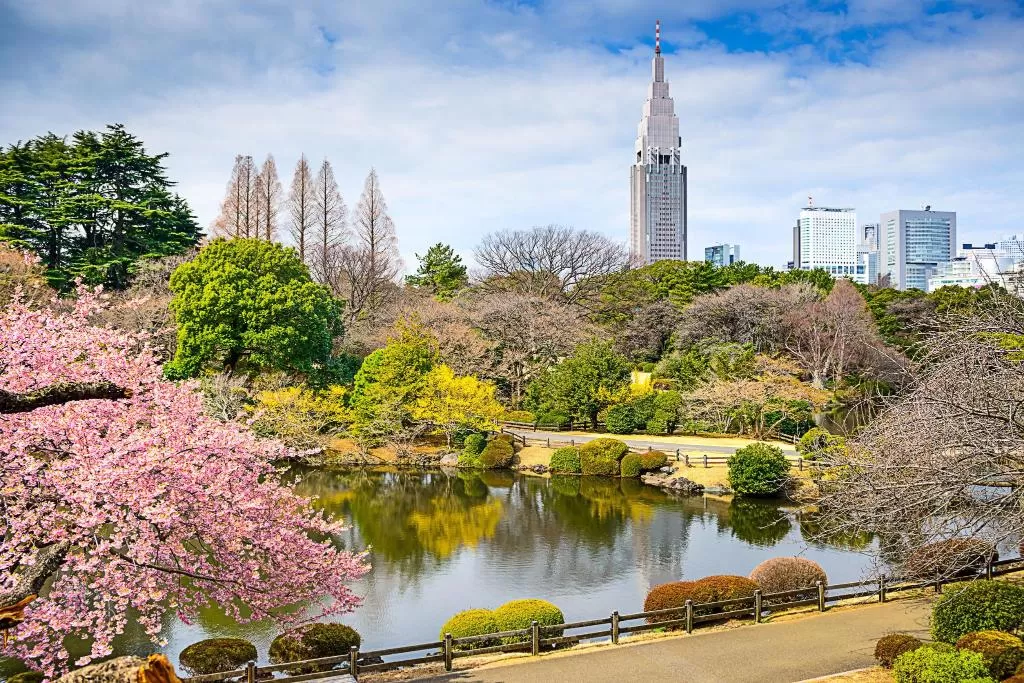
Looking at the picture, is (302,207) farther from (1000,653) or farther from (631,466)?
(1000,653)

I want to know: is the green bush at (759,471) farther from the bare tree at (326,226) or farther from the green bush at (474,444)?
the bare tree at (326,226)

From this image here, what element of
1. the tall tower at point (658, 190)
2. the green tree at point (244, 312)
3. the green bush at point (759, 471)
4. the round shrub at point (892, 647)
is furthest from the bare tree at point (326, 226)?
the tall tower at point (658, 190)

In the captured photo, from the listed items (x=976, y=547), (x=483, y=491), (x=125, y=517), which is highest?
(x=125, y=517)

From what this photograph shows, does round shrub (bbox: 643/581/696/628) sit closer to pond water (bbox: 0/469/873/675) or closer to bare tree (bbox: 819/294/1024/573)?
pond water (bbox: 0/469/873/675)

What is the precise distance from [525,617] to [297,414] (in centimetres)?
2390

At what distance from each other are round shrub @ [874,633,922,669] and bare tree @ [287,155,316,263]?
48439 mm

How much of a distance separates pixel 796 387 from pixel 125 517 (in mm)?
34135

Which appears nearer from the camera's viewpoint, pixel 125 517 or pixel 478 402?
pixel 125 517

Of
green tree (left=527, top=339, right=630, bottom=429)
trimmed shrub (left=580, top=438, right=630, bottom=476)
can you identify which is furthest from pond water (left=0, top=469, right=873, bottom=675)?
green tree (left=527, top=339, right=630, bottom=429)

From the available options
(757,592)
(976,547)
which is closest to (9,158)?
(757,592)

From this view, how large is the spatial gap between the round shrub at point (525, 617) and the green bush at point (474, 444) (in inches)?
903

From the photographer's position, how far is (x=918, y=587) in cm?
1661

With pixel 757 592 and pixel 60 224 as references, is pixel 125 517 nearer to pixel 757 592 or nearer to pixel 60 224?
pixel 757 592

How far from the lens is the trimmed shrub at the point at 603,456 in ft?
113
